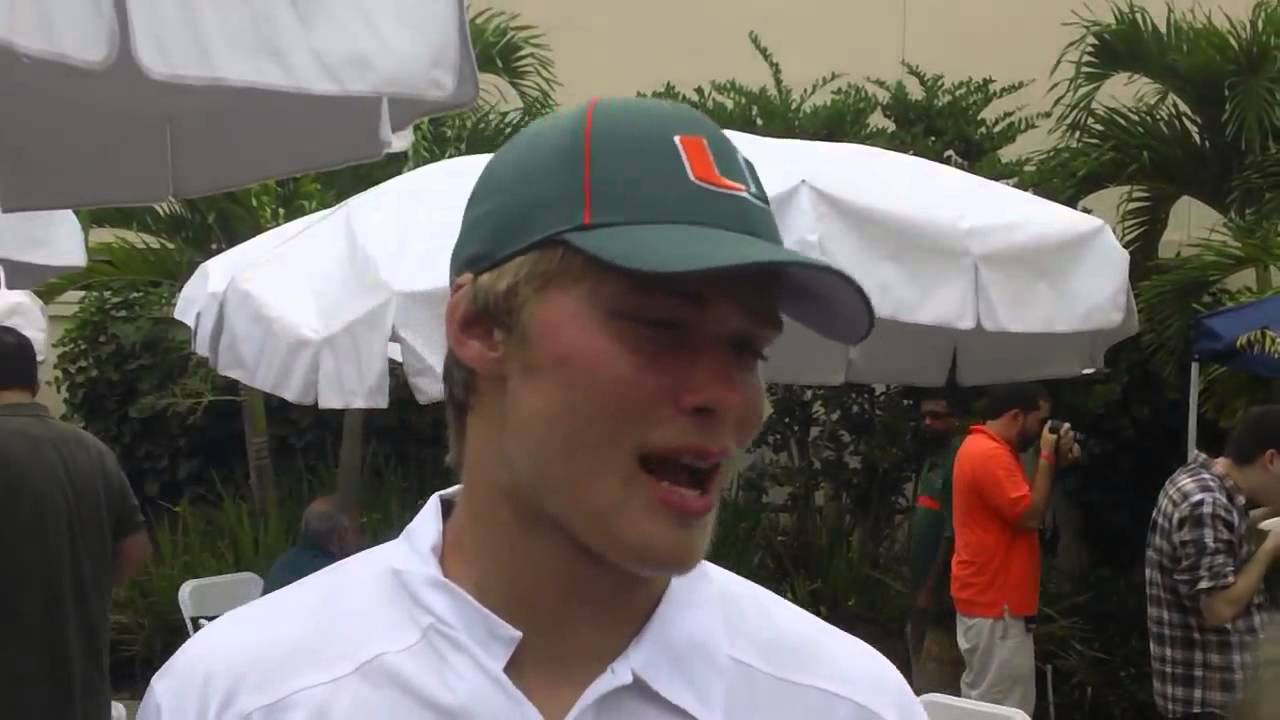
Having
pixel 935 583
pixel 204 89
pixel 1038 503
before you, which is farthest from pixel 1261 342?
pixel 204 89

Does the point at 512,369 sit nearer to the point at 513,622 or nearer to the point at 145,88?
the point at 513,622

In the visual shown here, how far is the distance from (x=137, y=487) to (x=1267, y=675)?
9.58 m

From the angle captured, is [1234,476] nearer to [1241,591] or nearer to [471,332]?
[1241,591]

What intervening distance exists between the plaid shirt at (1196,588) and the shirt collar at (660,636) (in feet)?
13.0

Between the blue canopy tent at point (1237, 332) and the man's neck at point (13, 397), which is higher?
the man's neck at point (13, 397)

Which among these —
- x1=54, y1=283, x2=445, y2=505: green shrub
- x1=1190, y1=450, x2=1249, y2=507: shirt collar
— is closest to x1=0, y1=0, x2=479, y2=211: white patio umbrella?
x1=1190, y1=450, x2=1249, y2=507: shirt collar

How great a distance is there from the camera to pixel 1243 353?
19.8ft

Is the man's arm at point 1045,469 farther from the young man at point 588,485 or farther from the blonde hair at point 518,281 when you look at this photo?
the blonde hair at point 518,281

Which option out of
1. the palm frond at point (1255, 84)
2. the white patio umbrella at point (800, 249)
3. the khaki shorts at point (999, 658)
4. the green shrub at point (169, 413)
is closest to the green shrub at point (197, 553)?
the green shrub at point (169, 413)

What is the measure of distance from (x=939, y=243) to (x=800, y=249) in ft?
1.45

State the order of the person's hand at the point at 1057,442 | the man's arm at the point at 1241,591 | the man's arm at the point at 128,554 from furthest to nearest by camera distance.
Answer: the person's hand at the point at 1057,442 < the man's arm at the point at 1241,591 < the man's arm at the point at 128,554

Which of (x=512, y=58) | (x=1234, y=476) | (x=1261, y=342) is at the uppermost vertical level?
(x=512, y=58)

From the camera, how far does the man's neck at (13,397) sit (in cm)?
386

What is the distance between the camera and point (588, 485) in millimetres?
1272
